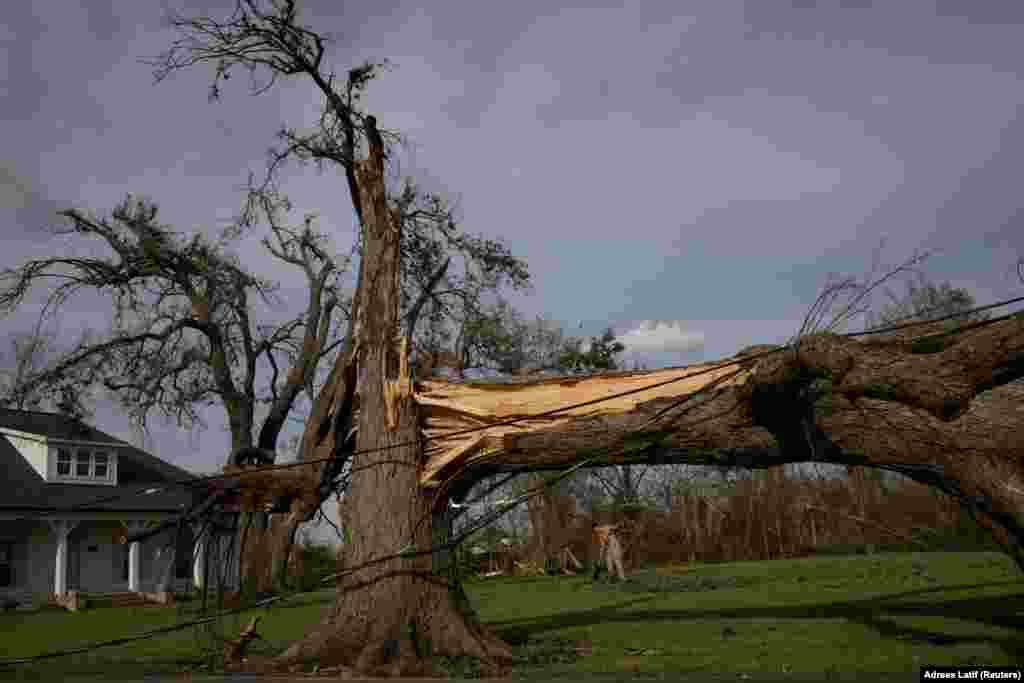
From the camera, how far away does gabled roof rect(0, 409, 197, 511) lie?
2770cm

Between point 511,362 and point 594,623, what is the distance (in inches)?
753

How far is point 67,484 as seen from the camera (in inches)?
1182

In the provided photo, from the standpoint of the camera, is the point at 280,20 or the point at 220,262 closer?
the point at 280,20

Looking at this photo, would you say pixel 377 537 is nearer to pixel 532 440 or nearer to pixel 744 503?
pixel 532 440

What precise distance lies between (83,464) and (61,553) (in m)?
4.36

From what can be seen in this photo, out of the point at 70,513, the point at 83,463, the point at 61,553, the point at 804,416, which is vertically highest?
the point at 83,463

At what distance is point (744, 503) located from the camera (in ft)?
105

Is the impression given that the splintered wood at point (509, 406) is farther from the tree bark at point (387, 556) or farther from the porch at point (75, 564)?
the porch at point (75, 564)

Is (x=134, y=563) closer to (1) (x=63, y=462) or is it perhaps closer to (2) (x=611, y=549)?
(1) (x=63, y=462)

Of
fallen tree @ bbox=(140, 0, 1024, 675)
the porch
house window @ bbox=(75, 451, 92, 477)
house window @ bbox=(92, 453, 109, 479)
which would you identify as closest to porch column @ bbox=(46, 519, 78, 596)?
the porch

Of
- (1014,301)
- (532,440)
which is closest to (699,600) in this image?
(532,440)

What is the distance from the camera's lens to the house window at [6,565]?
27641mm

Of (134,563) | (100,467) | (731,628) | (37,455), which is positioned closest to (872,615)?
(731,628)

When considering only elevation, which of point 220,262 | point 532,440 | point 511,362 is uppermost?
point 220,262
